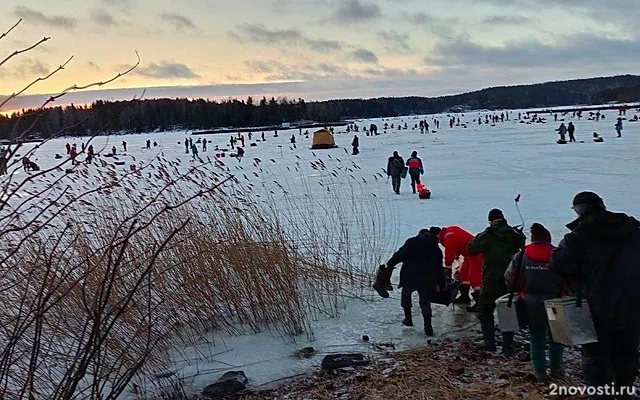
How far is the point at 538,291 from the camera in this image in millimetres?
4680

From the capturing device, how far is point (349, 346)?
5906 mm

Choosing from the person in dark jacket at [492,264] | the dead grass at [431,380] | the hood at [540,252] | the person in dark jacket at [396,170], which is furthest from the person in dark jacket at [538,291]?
the person in dark jacket at [396,170]

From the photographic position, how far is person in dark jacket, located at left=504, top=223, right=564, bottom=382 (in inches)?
183

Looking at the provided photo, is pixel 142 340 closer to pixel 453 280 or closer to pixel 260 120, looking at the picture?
pixel 453 280

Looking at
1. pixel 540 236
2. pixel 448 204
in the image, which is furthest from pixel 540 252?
pixel 448 204

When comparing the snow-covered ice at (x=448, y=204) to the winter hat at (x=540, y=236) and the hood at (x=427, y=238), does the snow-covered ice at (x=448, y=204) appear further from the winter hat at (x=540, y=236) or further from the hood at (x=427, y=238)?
the winter hat at (x=540, y=236)

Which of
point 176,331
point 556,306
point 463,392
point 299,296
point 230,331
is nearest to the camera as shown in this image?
point 556,306

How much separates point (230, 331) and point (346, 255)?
2430mm

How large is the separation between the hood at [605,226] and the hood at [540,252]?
0.86 meters

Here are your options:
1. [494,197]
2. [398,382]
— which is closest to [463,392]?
[398,382]

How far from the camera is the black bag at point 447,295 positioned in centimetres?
627

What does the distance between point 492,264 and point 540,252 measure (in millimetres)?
907

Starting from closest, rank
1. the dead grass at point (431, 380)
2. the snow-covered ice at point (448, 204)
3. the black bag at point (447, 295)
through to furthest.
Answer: the dead grass at point (431, 380), the snow-covered ice at point (448, 204), the black bag at point (447, 295)

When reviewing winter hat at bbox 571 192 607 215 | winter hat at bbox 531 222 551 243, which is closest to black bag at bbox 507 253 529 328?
winter hat at bbox 531 222 551 243
